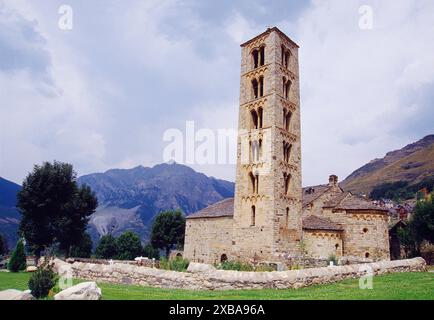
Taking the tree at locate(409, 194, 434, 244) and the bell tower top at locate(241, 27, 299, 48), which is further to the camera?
the tree at locate(409, 194, 434, 244)

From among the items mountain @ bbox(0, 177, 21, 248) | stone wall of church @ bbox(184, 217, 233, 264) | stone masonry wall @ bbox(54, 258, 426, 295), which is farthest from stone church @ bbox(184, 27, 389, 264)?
mountain @ bbox(0, 177, 21, 248)

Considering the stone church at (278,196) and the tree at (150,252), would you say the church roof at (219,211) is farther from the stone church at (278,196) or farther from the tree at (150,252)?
the tree at (150,252)

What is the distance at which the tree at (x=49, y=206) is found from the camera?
3381 centimetres

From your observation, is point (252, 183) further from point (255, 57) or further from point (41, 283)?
point (41, 283)

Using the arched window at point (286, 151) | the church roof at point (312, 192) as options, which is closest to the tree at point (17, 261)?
the arched window at point (286, 151)

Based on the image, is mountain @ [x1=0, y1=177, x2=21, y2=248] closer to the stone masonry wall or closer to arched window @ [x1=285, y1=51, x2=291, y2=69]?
arched window @ [x1=285, y1=51, x2=291, y2=69]

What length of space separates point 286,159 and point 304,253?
9.08 metres

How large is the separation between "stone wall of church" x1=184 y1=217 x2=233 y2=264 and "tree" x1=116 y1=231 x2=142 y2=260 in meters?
18.7

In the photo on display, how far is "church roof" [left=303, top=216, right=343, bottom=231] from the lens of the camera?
30884mm

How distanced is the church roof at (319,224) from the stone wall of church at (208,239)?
318 inches

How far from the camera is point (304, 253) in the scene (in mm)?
29641
